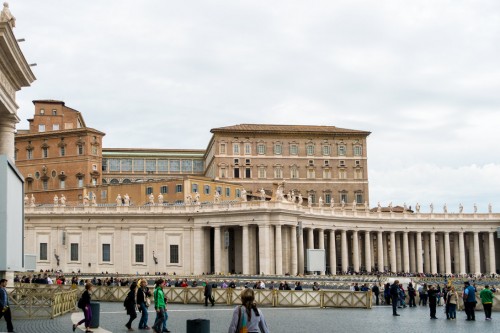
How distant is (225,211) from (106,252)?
593 inches

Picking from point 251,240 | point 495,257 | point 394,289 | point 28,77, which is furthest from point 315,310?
point 495,257

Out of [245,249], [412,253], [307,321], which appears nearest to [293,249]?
[245,249]

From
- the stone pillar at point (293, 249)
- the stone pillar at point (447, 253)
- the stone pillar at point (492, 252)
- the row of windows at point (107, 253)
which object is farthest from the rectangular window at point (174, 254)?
the stone pillar at point (492, 252)

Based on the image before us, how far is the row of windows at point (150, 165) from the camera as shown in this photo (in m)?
134

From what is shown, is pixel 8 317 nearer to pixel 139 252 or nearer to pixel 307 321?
pixel 307 321

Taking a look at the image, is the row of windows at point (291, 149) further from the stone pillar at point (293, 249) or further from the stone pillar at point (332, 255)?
the stone pillar at point (293, 249)

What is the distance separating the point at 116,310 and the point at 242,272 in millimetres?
48076

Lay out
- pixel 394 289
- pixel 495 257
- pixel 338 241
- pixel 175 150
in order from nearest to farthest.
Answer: pixel 394 289 → pixel 495 257 → pixel 338 241 → pixel 175 150

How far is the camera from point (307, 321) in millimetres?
33688

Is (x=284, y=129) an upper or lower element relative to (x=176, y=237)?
upper

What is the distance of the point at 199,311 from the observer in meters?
39.8

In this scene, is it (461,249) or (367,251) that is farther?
(461,249)

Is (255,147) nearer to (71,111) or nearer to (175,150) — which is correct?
(175,150)

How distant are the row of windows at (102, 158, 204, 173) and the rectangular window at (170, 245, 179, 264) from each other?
156ft
